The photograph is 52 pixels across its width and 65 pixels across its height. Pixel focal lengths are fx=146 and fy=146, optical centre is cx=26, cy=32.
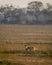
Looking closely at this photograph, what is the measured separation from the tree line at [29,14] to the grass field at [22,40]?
4.8 inches

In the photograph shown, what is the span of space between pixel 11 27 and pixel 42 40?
25.5 inches

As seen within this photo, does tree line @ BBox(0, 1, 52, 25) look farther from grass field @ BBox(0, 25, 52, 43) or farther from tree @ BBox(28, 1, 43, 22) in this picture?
grass field @ BBox(0, 25, 52, 43)

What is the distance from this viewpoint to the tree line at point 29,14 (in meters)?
2.87

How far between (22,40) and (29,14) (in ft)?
1.75

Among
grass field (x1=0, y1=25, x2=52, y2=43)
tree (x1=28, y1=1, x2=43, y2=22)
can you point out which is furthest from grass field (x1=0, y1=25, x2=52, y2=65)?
tree (x1=28, y1=1, x2=43, y2=22)

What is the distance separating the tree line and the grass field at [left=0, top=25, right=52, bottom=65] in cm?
12

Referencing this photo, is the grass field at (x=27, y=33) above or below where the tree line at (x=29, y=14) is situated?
below

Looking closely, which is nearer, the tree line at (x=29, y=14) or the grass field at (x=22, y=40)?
the grass field at (x=22, y=40)

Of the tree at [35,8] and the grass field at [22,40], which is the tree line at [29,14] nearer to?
the tree at [35,8]

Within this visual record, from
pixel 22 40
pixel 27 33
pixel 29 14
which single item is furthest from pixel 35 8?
pixel 22 40

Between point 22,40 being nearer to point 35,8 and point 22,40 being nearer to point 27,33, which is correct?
point 27,33

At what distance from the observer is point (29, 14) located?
9.50 ft

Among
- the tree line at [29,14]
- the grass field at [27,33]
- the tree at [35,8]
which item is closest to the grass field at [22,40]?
the grass field at [27,33]

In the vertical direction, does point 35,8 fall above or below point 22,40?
above
